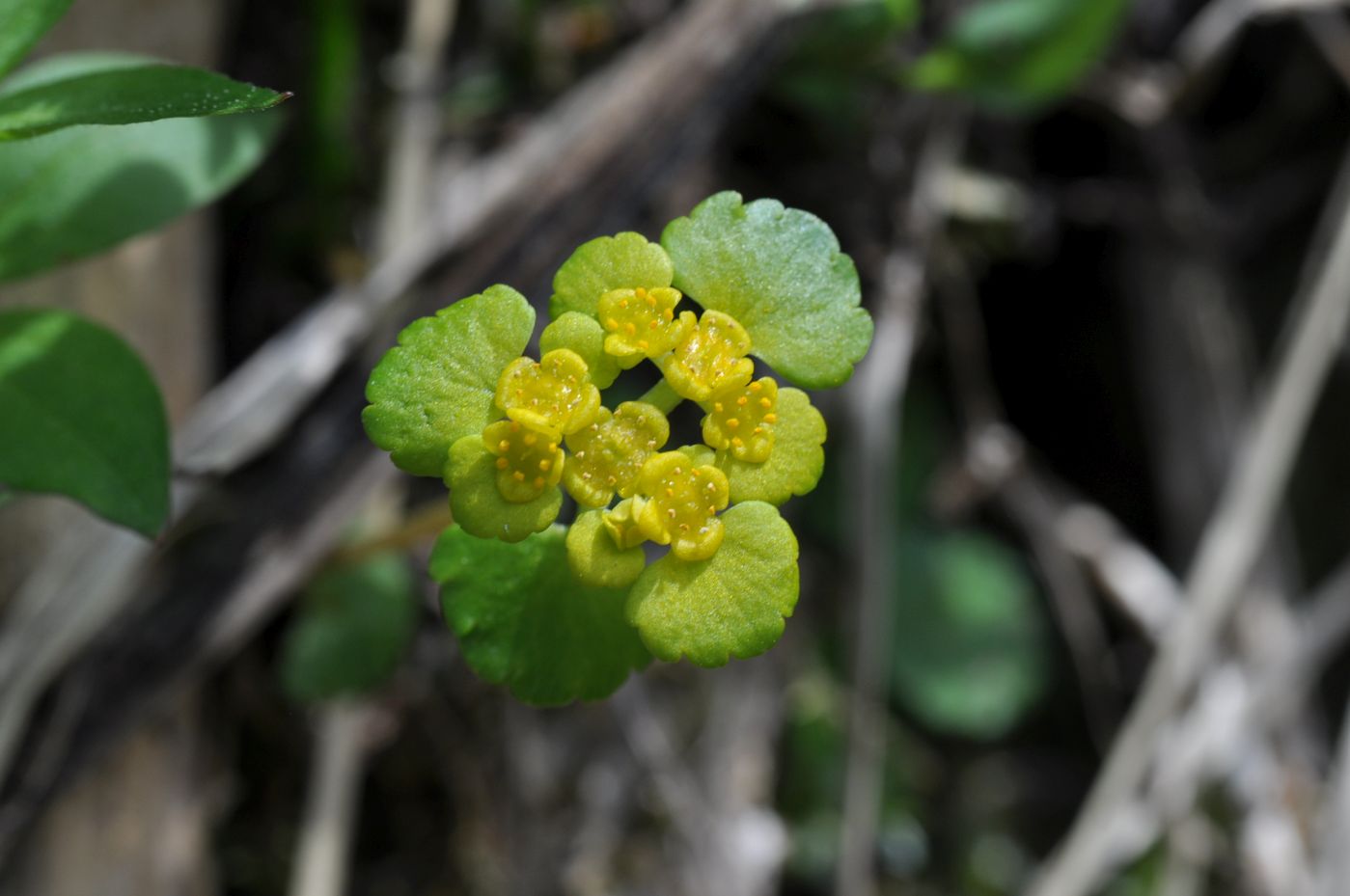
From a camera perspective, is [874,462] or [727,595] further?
[874,462]

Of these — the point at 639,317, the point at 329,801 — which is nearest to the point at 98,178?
the point at 639,317

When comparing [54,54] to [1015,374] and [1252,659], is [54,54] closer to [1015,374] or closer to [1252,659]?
[1015,374]

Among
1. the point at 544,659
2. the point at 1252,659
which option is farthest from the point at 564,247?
the point at 1252,659

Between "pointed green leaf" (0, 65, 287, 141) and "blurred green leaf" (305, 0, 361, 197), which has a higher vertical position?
"pointed green leaf" (0, 65, 287, 141)

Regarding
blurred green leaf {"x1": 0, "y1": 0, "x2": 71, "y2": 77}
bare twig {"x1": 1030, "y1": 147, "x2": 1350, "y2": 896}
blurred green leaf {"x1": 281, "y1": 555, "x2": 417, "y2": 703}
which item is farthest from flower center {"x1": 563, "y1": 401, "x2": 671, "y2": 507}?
bare twig {"x1": 1030, "y1": 147, "x2": 1350, "y2": 896}

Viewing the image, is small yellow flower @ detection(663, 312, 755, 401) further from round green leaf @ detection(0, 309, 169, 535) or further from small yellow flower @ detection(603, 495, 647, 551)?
round green leaf @ detection(0, 309, 169, 535)

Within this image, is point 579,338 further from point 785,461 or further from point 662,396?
point 785,461

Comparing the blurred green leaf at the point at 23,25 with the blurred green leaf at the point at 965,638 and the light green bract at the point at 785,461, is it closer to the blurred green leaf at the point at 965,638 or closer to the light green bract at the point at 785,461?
the light green bract at the point at 785,461
